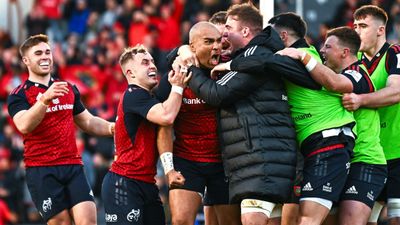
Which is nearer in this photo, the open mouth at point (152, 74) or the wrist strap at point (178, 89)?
the wrist strap at point (178, 89)

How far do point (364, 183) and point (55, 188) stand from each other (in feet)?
10.7

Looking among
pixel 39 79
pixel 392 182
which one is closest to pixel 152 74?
pixel 39 79

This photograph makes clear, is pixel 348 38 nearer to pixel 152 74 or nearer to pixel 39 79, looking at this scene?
pixel 152 74

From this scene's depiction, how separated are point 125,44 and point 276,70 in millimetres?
10101

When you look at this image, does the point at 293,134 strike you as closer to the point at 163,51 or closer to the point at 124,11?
the point at 163,51

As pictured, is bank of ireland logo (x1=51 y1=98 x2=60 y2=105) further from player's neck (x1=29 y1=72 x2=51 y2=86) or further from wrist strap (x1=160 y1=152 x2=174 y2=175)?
wrist strap (x1=160 y1=152 x2=174 y2=175)

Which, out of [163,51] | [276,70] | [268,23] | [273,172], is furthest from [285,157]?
[163,51]

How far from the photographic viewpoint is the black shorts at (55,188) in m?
10.9

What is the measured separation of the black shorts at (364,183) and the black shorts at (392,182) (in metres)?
0.65

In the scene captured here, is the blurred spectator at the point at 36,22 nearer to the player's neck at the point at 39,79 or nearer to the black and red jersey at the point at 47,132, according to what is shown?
the player's neck at the point at 39,79

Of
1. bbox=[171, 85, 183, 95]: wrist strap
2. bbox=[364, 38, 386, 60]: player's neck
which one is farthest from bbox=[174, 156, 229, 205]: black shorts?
bbox=[364, 38, 386, 60]: player's neck

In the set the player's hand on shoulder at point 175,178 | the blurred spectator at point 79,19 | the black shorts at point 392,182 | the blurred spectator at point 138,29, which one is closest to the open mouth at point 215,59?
the player's hand on shoulder at point 175,178

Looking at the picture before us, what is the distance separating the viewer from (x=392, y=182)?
1095 centimetres

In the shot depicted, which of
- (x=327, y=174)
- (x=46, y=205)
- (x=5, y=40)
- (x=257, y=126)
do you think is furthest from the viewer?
(x=5, y=40)
